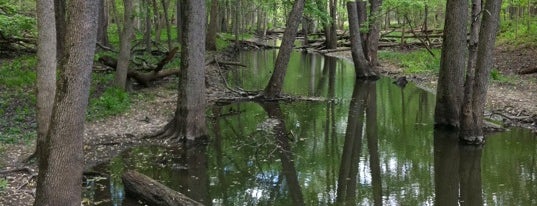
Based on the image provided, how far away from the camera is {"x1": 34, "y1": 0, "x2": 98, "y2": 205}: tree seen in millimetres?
6008

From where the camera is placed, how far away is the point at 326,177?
1009 centimetres

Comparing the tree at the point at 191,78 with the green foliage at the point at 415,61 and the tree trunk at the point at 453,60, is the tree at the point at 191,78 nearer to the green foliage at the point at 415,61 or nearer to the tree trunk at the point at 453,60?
the tree trunk at the point at 453,60

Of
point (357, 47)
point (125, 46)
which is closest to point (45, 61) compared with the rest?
point (125, 46)

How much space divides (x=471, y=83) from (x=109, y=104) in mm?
9393

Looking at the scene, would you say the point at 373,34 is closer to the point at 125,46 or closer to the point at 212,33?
the point at 212,33

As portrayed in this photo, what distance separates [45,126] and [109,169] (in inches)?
62.4

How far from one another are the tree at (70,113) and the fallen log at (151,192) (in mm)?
1638

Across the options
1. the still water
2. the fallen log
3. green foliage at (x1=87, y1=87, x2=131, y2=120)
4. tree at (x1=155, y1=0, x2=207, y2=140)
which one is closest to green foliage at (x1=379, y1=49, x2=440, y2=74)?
the still water

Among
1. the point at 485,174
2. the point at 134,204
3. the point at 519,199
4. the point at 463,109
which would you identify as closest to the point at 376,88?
the point at 463,109

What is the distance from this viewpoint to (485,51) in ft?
37.0

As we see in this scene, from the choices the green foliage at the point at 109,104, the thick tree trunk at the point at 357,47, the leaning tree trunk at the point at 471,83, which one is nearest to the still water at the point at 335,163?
the leaning tree trunk at the point at 471,83

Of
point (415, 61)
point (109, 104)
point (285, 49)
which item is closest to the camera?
point (109, 104)

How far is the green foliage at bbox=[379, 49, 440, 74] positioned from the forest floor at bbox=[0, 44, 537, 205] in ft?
4.67

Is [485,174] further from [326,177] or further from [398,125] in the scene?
[398,125]
